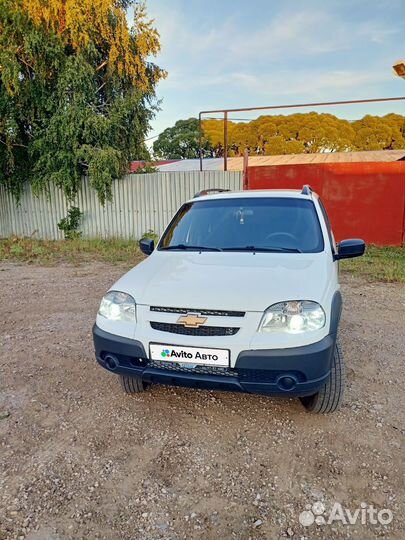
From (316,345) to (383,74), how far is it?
372 inches

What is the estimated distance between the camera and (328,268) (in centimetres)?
276

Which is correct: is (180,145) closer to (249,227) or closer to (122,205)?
(122,205)

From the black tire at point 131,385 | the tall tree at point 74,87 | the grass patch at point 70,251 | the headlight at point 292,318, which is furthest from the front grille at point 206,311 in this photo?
the tall tree at point 74,87

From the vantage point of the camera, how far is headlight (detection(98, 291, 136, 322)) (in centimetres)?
256

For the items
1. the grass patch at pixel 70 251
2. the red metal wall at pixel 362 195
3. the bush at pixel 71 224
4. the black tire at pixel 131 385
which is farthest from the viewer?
the bush at pixel 71 224

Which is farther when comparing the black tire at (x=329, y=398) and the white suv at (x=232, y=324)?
the black tire at (x=329, y=398)

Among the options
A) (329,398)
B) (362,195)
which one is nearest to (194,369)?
(329,398)

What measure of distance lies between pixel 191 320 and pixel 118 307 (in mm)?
589

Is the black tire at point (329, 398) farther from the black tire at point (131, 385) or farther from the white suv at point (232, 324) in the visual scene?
the black tire at point (131, 385)

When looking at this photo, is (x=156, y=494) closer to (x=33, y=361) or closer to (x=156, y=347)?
(x=156, y=347)

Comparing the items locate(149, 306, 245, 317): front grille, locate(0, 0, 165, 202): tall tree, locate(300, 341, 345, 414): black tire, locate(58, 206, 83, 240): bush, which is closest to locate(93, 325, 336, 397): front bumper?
locate(149, 306, 245, 317): front grille

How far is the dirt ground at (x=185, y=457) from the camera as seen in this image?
1.91m

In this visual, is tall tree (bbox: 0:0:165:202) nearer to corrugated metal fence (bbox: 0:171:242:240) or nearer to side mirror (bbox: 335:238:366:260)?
corrugated metal fence (bbox: 0:171:242:240)

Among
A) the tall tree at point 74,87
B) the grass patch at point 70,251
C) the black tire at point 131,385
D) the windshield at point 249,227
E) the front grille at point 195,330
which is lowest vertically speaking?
the grass patch at point 70,251
